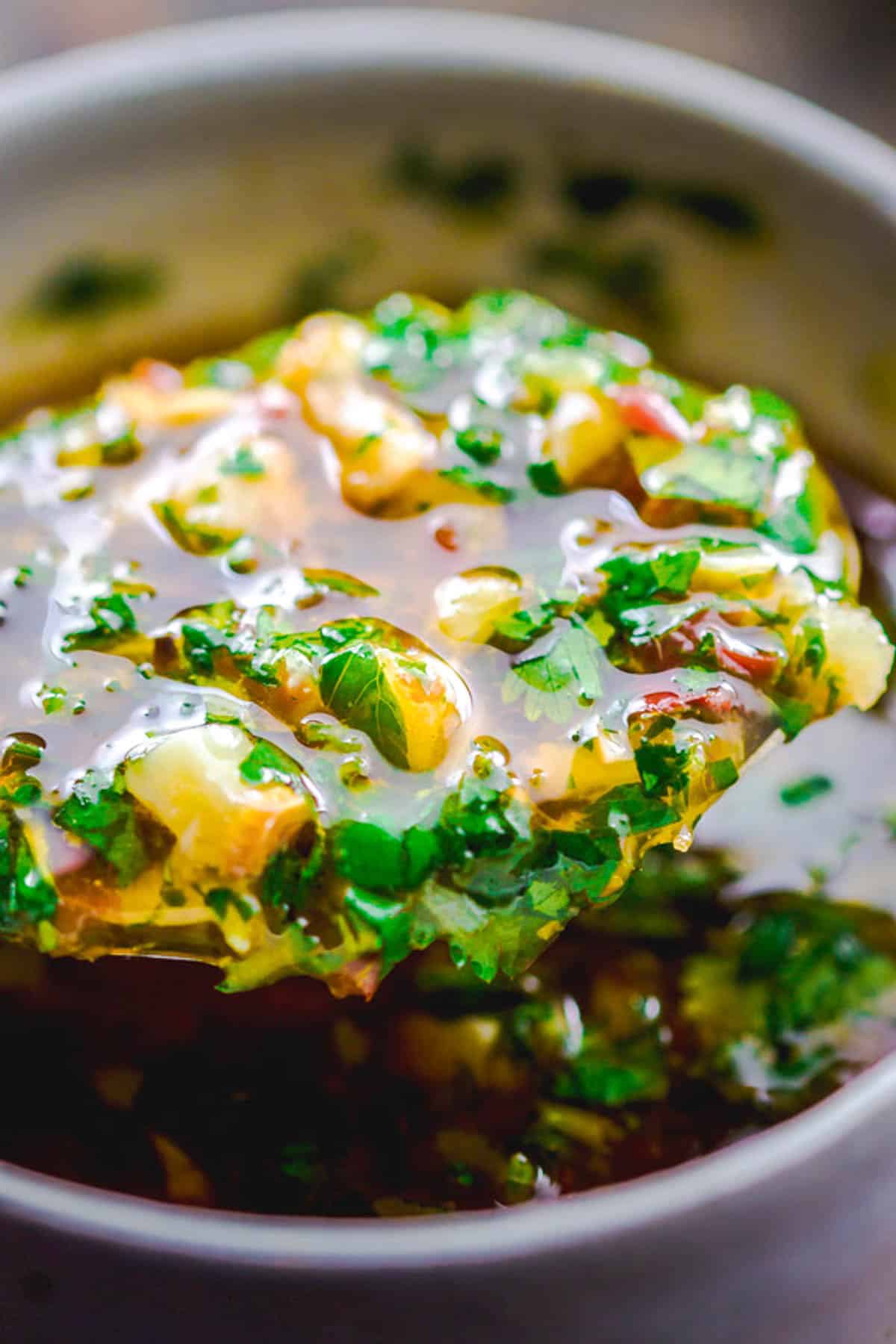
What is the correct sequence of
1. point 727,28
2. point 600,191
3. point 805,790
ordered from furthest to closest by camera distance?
1. point 727,28
2. point 600,191
3. point 805,790

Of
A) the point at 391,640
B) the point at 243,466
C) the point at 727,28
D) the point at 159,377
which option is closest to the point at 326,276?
the point at 159,377

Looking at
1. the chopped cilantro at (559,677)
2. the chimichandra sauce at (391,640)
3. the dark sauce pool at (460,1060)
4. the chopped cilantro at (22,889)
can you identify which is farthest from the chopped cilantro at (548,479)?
the chopped cilantro at (22,889)

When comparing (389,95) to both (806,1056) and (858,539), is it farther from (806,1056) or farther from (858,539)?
(806,1056)

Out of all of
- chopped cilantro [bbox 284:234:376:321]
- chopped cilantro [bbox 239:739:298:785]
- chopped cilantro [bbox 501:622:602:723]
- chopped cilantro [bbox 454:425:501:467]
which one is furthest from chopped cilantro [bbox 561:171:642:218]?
chopped cilantro [bbox 239:739:298:785]

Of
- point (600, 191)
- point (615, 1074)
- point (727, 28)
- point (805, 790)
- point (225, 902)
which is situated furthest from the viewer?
point (727, 28)

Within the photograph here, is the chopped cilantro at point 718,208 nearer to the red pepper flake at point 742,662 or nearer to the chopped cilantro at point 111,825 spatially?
the red pepper flake at point 742,662

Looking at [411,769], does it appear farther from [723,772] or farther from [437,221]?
[437,221]

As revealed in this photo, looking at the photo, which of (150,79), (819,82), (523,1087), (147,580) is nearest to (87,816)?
(147,580)
